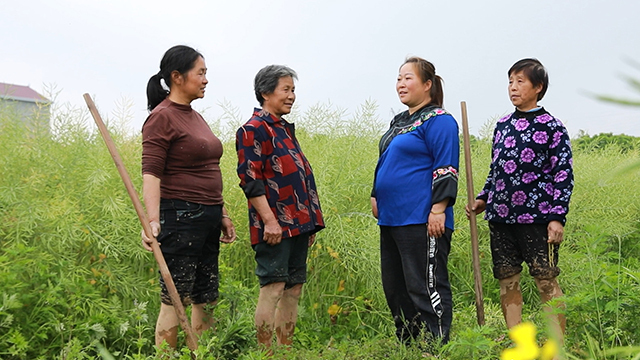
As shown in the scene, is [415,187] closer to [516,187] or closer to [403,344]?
[516,187]

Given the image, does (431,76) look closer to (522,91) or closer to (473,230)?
(522,91)

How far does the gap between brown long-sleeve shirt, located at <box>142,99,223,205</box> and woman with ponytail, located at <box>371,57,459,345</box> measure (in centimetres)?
80

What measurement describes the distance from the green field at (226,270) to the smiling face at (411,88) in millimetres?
895

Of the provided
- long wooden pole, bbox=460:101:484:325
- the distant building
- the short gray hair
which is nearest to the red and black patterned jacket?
the short gray hair

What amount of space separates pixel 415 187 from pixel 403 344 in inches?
27.2

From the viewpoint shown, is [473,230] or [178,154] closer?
[178,154]

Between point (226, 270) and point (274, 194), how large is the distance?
0.91 m

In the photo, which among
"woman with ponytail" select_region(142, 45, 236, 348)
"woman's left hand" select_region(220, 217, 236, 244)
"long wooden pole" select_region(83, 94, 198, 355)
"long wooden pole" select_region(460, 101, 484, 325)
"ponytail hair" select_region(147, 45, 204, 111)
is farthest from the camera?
"long wooden pole" select_region(460, 101, 484, 325)

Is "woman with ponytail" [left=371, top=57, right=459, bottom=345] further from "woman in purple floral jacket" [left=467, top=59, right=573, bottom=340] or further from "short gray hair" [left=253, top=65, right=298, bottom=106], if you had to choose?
"short gray hair" [left=253, top=65, right=298, bottom=106]

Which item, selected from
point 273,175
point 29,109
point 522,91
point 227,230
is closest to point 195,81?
point 273,175

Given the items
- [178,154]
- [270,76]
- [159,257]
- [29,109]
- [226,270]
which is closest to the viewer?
[159,257]

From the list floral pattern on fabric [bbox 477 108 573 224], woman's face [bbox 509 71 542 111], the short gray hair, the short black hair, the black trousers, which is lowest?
the black trousers

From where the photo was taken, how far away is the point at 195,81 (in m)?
2.56

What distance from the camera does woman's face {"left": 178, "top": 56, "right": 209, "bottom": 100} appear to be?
8.38 ft
